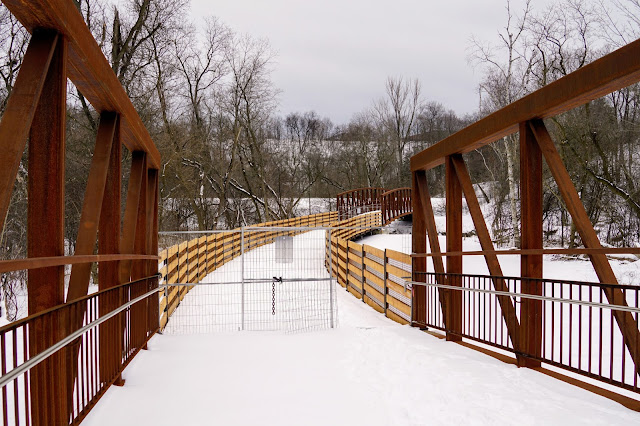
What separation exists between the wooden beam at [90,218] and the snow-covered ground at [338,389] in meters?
0.88

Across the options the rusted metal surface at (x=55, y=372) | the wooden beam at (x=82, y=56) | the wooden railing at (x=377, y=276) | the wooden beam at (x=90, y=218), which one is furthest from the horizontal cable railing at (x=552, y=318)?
the wooden beam at (x=82, y=56)

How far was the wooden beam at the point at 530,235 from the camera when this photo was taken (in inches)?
169

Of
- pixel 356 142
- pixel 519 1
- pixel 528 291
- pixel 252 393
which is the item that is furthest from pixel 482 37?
pixel 356 142

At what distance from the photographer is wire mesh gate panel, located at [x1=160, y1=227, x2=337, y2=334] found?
340 inches

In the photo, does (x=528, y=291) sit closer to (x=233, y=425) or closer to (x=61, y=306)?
(x=233, y=425)

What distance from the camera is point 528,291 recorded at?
434 centimetres

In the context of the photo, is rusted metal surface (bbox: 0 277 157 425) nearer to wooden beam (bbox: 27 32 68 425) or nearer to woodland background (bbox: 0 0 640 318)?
wooden beam (bbox: 27 32 68 425)

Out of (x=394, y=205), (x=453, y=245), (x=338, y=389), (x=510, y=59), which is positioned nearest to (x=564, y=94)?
(x=453, y=245)

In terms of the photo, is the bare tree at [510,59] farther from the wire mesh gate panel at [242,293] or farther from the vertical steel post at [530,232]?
the vertical steel post at [530,232]

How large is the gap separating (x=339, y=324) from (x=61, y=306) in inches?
242

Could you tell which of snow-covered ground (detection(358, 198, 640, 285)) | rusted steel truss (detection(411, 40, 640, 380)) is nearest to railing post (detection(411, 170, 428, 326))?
rusted steel truss (detection(411, 40, 640, 380))

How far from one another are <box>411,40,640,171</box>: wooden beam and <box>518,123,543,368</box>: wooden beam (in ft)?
0.73

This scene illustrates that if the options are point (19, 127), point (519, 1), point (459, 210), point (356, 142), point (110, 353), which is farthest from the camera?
point (356, 142)

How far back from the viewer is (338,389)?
406 cm
